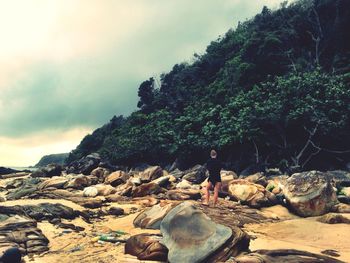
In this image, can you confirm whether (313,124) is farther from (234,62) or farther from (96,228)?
(96,228)

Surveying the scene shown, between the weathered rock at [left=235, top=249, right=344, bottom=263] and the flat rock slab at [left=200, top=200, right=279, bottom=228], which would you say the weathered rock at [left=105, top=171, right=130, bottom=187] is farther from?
the weathered rock at [left=235, top=249, right=344, bottom=263]

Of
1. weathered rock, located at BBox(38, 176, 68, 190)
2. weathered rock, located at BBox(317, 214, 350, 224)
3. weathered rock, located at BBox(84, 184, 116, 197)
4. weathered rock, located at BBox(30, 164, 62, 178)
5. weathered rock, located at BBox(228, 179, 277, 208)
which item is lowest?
weathered rock, located at BBox(317, 214, 350, 224)

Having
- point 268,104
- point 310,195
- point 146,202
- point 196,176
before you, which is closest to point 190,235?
point 310,195

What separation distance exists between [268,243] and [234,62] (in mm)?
30826

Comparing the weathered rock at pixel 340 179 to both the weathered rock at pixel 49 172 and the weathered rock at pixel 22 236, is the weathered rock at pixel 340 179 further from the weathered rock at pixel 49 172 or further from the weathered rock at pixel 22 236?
the weathered rock at pixel 49 172

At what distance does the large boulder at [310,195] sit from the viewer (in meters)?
11.2

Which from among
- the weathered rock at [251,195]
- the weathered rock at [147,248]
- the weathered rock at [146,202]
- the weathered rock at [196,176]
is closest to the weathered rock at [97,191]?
the weathered rock at [146,202]

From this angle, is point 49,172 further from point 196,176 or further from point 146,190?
point 146,190

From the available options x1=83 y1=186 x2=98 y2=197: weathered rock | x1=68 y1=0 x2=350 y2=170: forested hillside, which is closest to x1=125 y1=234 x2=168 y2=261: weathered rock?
x1=83 y1=186 x2=98 y2=197: weathered rock

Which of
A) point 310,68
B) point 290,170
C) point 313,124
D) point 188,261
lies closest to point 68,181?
point 290,170

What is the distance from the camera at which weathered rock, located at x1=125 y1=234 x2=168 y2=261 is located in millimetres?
6629

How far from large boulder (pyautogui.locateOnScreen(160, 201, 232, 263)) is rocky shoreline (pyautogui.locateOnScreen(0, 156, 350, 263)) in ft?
0.06

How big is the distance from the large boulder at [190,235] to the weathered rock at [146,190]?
29.9 feet

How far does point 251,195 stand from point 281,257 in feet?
21.6
